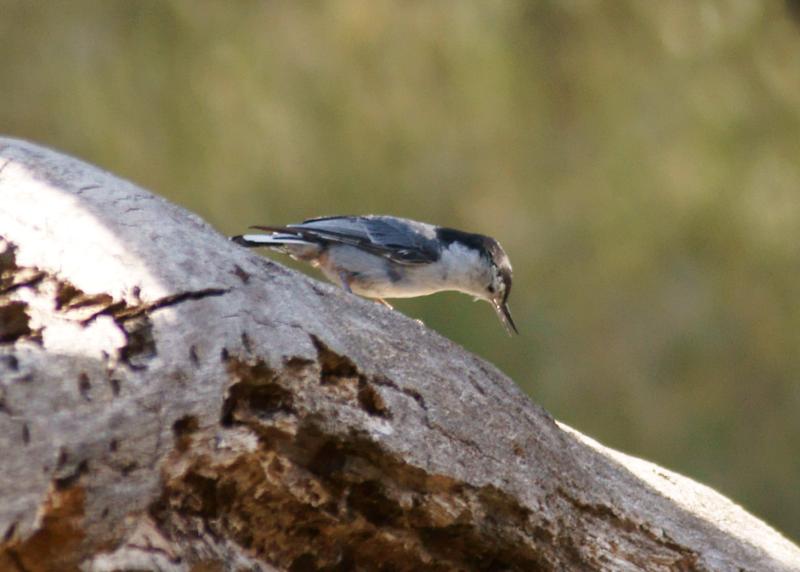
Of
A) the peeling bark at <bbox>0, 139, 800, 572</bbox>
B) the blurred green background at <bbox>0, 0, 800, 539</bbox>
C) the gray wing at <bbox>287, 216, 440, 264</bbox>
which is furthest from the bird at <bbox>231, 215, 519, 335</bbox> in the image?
the blurred green background at <bbox>0, 0, 800, 539</bbox>

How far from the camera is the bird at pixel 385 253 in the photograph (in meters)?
4.19

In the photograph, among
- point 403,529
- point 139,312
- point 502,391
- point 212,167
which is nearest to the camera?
point 139,312

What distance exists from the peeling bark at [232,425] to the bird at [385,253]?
130cm

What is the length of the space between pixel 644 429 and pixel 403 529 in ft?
18.1

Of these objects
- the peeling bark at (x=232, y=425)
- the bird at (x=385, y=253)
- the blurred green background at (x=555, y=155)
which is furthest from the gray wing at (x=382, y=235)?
the blurred green background at (x=555, y=155)

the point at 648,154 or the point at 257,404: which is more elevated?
the point at 648,154

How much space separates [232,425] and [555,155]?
234 inches

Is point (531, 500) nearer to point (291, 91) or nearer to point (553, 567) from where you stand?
point (553, 567)

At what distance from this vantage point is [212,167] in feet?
23.5

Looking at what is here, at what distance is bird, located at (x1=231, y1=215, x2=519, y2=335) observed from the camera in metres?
4.19

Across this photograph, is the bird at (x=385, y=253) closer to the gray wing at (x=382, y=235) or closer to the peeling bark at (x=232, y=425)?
the gray wing at (x=382, y=235)

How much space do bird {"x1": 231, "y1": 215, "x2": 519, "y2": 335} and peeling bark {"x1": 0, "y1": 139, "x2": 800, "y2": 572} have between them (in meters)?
1.30

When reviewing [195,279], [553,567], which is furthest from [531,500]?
[195,279]

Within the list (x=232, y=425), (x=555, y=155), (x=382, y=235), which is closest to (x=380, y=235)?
(x=382, y=235)
